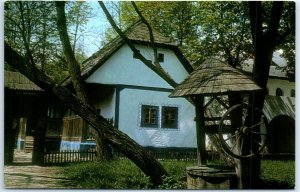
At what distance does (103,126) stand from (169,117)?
1.05 m

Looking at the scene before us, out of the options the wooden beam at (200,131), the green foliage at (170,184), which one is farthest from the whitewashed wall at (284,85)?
the green foliage at (170,184)

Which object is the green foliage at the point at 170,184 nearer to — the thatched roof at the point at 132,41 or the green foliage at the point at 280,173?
the green foliage at the point at 280,173

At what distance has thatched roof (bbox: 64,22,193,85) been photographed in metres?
6.42

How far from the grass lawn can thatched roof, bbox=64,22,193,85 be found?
1399 mm

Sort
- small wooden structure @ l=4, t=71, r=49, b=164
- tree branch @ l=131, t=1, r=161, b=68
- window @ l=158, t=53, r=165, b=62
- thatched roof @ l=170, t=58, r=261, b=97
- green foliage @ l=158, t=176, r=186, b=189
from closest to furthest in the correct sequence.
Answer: thatched roof @ l=170, t=58, r=261, b=97 < small wooden structure @ l=4, t=71, r=49, b=164 < green foliage @ l=158, t=176, r=186, b=189 < tree branch @ l=131, t=1, r=161, b=68 < window @ l=158, t=53, r=165, b=62

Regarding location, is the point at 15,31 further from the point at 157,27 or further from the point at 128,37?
the point at 157,27

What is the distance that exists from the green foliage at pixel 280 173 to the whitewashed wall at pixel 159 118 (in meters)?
1.17

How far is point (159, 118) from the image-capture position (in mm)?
6504

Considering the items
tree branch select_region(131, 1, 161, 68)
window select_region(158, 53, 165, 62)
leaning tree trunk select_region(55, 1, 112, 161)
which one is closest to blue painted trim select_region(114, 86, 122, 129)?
leaning tree trunk select_region(55, 1, 112, 161)

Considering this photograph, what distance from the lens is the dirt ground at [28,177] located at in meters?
5.69

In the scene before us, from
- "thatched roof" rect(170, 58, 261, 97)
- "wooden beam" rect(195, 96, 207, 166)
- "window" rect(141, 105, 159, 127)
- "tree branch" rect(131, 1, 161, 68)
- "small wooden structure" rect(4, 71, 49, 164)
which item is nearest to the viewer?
"thatched roof" rect(170, 58, 261, 97)

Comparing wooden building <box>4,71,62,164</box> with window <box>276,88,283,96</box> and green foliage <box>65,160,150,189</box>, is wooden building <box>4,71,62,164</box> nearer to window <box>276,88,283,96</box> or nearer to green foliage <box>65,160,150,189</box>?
green foliage <box>65,160,150,189</box>

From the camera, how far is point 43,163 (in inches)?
248

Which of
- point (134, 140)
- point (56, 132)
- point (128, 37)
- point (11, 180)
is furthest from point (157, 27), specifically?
point (11, 180)
